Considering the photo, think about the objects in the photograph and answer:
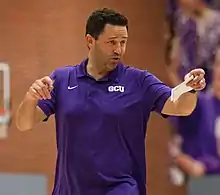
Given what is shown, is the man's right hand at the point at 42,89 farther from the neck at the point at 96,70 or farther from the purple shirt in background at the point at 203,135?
the purple shirt in background at the point at 203,135

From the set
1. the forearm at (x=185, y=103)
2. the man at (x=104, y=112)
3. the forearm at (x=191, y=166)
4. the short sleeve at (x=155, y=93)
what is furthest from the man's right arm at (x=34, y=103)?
the forearm at (x=191, y=166)

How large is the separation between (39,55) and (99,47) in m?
1.88

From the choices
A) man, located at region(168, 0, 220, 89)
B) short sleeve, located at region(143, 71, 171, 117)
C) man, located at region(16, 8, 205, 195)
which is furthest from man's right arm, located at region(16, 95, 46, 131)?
man, located at region(168, 0, 220, 89)

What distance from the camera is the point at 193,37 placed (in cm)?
413

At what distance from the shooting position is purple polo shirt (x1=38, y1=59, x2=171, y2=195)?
2.31 meters

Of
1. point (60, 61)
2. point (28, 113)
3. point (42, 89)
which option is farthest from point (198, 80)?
point (60, 61)

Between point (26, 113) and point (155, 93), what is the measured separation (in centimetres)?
53


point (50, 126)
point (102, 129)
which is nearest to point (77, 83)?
point (102, 129)

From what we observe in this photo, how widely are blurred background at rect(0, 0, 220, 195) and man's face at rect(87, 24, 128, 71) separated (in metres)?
1.82

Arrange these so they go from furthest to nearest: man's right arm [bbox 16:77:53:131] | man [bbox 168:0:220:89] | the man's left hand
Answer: man [bbox 168:0:220:89] → man's right arm [bbox 16:77:53:131] → the man's left hand

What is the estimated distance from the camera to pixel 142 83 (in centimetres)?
239

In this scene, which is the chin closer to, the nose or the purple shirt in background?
the nose

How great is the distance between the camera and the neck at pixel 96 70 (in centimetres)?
243

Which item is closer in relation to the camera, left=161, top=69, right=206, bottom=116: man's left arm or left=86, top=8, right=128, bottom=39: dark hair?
left=161, top=69, right=206, bottom=116: man's left arm
